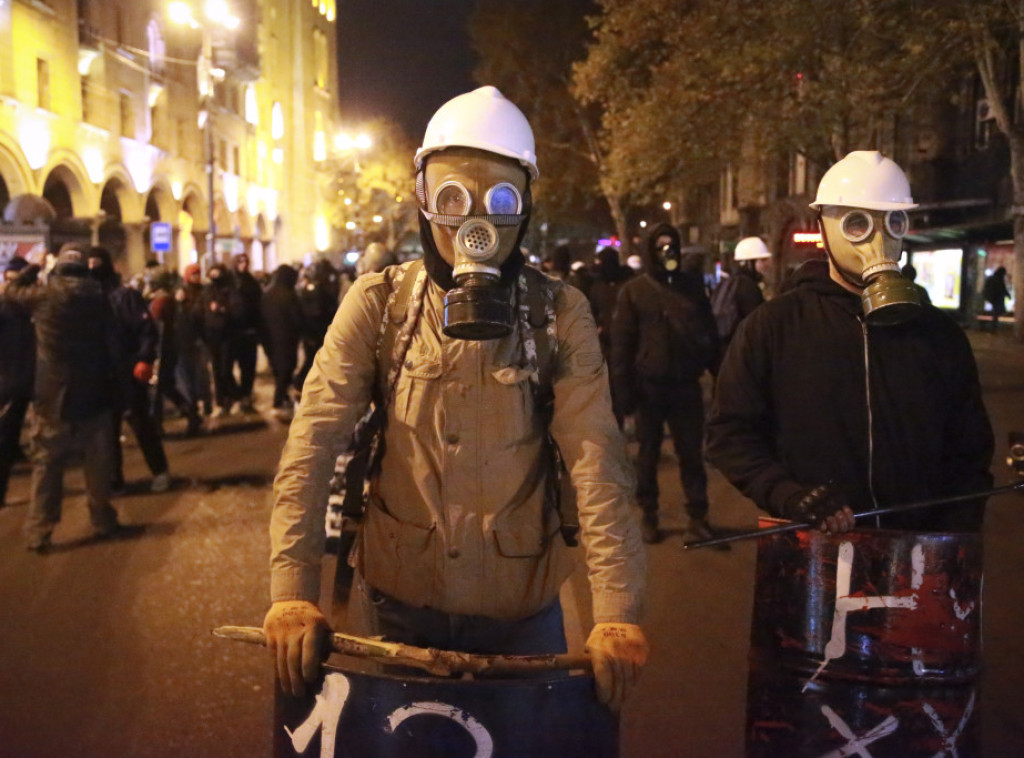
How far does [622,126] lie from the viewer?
27.3 m

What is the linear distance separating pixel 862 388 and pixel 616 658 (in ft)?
4.50

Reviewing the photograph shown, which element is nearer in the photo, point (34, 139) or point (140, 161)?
point (34, 139)

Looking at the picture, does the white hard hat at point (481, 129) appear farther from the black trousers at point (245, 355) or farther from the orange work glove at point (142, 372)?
the black trousers at point (245, 355)

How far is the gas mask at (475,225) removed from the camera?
90.6 inches

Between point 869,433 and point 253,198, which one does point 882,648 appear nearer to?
point 869,433

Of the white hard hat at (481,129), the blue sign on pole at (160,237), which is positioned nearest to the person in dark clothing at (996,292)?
the blue sign on pole at (160,237)

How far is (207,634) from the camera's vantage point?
5.64 metres

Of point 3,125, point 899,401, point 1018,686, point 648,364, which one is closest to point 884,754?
point 899,401

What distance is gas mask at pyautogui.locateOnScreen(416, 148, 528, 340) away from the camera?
2.30m

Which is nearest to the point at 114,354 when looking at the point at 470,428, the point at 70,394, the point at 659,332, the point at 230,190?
the point at 70,394

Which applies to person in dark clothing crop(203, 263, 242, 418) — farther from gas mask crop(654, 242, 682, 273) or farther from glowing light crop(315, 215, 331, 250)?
glowing light crop(315, 215, 331, 250)

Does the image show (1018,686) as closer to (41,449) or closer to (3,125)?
(41,449)

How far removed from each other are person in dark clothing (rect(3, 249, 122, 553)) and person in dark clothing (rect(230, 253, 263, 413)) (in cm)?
583

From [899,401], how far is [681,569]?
12.6 ft
